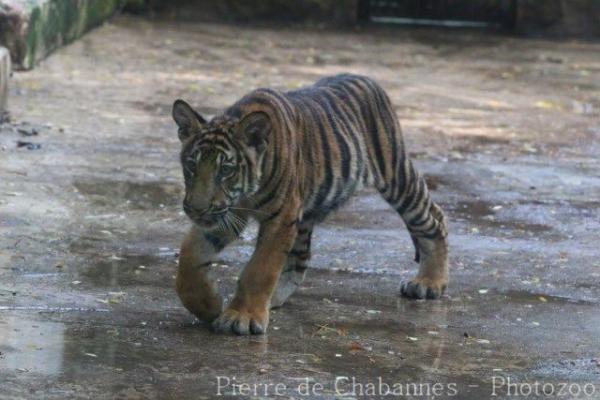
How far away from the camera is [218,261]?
7.39 meters

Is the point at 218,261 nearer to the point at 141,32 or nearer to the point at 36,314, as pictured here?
the point at 36,314

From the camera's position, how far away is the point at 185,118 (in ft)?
19.2

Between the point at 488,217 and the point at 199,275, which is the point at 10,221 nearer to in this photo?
the point at 199,275

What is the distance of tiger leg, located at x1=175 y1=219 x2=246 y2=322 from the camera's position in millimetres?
5949

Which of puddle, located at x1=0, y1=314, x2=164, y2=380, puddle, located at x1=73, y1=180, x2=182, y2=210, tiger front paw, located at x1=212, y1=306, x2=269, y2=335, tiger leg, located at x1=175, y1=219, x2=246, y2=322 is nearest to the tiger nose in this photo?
tiger leg, located at x1=175, y1=219, x2=246, y2=322

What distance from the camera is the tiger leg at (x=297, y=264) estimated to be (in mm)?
6645

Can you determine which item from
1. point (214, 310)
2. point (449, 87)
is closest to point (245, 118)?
point (214, 310)

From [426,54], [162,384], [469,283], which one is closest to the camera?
[162,384]

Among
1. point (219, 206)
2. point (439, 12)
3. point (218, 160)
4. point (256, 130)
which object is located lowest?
point (439, 12)

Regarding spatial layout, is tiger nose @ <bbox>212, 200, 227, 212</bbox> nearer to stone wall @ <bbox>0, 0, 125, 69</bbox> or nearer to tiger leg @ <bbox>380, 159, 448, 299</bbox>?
tiger leg @ <bbox>380, 159, 448, 299</bbox>

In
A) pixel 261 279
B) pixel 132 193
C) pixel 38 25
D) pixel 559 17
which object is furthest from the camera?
pixel 559 17

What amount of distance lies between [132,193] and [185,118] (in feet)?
10.1

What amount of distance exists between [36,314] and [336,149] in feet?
5.36

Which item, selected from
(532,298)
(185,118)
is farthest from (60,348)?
(532,298)
